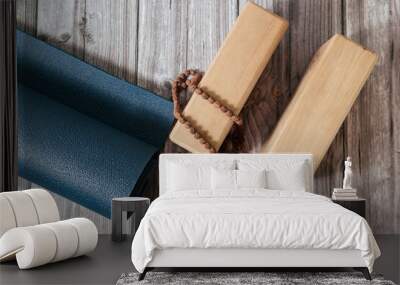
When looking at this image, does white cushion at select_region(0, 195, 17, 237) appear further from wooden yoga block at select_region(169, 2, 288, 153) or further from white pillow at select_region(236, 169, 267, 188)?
white pillow at select_region(236, 169, 267, 188)

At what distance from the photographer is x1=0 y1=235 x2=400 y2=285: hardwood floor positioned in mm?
3639

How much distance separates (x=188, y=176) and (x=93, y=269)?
49.9 inches

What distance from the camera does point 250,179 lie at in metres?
4.82

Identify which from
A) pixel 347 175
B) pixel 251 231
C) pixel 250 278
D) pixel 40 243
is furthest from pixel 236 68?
pixel 40 243

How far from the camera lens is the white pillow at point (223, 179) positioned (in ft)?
15.8

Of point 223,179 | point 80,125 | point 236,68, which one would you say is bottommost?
point 223,179

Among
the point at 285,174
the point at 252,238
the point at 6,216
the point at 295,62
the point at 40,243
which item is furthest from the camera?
the point at 295,62

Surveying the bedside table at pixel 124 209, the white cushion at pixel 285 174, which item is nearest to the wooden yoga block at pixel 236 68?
the white cushion at pixel 285 174

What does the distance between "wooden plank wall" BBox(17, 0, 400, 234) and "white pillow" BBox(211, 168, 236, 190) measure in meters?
0.51

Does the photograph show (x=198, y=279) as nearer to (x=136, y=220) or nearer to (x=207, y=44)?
(x=136, y=220)

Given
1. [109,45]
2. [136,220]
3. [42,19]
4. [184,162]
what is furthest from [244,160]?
[42,19]

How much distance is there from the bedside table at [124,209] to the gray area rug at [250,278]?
106 cm

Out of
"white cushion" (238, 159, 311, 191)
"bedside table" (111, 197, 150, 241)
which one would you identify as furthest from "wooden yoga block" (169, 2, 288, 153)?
"bedside table" (111, 197, 150, 241)

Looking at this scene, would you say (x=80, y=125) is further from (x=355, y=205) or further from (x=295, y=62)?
(x=355, y=205)
